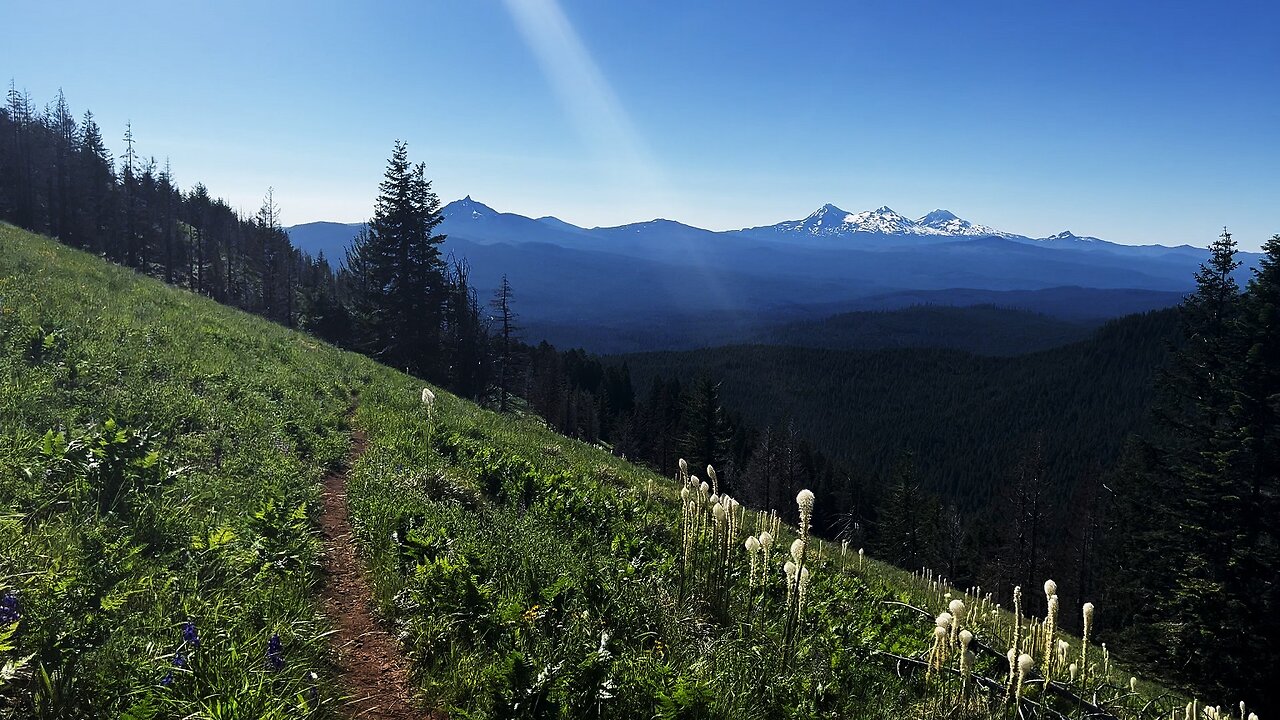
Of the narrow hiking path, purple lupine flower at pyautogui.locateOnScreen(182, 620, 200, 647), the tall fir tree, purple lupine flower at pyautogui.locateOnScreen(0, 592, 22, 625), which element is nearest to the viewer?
purple lupine flower at pyautogui.locateOnScreen(0, 592, 22, 625)

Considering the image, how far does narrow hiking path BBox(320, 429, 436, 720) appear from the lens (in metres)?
4.21

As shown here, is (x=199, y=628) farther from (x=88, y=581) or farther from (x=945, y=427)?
(x=945, y=427)

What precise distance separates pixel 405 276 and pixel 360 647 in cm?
3646

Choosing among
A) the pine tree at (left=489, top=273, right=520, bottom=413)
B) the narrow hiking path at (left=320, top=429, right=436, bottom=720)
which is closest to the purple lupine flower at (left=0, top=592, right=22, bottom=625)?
the narrow hiking path at (left=320, top=429, right=436, bottom=720)

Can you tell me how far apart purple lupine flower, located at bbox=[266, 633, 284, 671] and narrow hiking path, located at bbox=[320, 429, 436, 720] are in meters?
0.56

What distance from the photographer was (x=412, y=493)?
A: 318 inches

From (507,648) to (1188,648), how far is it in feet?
96.3

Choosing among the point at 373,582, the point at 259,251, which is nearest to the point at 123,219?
the point at 259,251

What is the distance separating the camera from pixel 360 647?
493 cm

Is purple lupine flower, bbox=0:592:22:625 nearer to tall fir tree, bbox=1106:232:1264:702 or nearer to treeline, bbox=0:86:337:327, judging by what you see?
tall fir tree, bbox=1106:232:1264:702

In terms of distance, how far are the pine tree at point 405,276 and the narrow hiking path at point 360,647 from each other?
109 ft

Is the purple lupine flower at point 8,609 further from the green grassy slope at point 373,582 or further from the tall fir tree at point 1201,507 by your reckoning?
the tall fir tree at point 1201,507

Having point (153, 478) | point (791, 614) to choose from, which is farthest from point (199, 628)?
point (791, 614)

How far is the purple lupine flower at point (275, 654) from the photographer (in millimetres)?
3730
